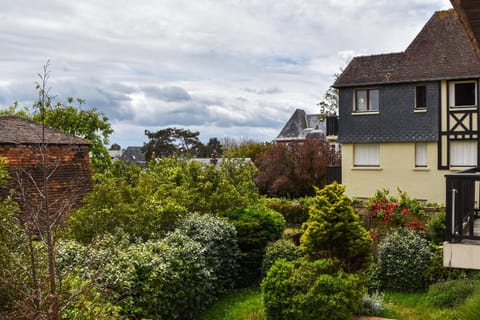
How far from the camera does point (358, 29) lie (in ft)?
52.9

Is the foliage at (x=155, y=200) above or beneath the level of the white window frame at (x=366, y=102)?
beneath

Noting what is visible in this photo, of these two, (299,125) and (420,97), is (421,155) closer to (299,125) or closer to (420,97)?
(420,97)

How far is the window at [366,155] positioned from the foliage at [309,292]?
50.8 feet

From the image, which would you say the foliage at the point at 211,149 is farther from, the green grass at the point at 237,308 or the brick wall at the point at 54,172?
the green grass at the point at 237,308

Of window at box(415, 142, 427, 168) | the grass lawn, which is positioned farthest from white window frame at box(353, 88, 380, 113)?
the grass lawn

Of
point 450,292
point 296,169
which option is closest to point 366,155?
point 296,169

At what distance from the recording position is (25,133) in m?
14.2

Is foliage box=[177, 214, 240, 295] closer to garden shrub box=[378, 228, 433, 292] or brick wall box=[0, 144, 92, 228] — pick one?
brick wall box=[0, 144, 92, 228]

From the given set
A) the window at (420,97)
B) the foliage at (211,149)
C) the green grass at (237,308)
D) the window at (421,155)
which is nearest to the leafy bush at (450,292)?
the green grass at (237,308)

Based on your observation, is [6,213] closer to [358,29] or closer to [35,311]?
[35,311]

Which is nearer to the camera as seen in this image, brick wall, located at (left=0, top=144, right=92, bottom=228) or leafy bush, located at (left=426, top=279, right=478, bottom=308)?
leafy bush, located at (left=426, top=279, right=478, bottom=308)

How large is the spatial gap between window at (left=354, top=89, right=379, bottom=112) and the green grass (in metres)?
14.8

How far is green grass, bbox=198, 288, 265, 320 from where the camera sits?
11068 mm

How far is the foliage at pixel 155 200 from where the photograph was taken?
1127 cm
